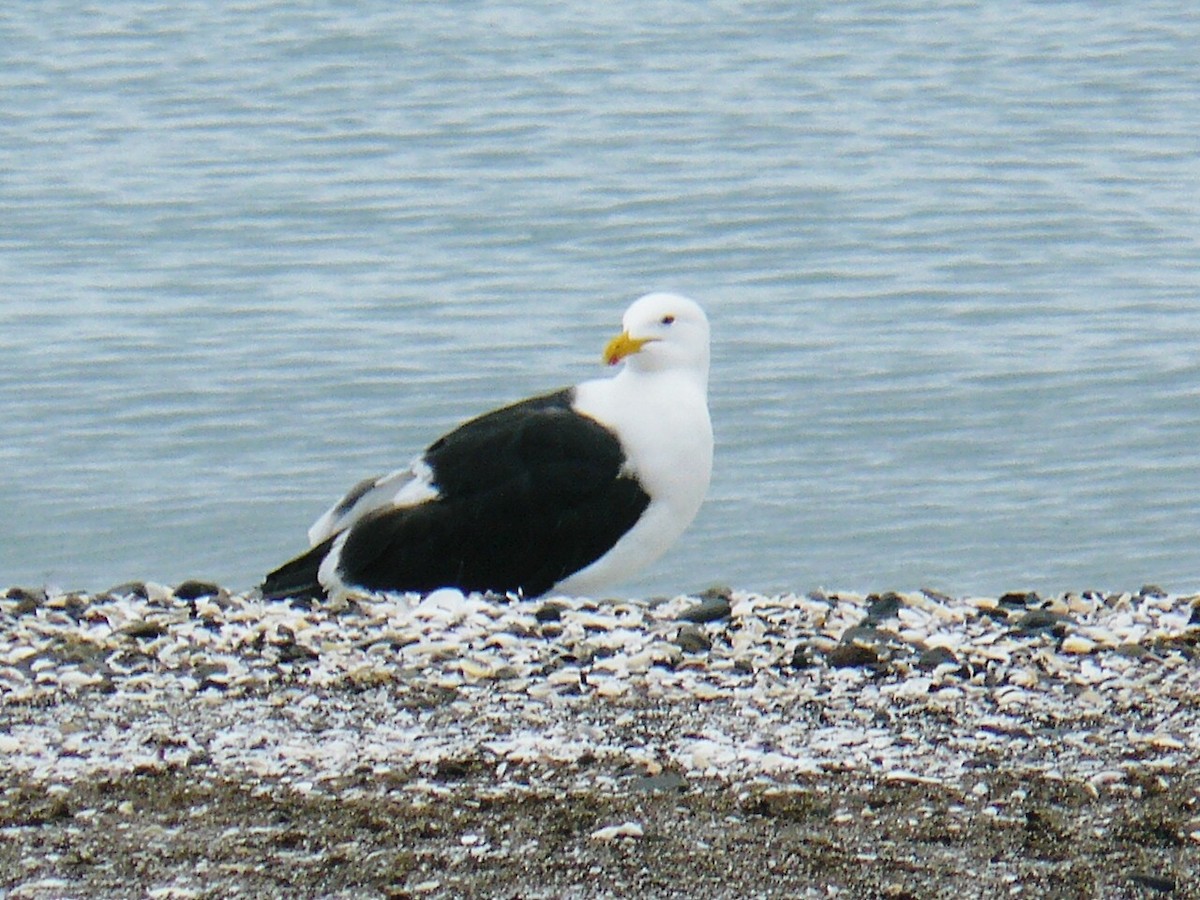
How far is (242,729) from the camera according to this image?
6633mm

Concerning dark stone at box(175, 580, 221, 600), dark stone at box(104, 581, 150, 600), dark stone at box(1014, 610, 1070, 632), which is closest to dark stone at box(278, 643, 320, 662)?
dark stone at box(175, 580, 221, 600)

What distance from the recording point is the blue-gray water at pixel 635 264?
43.0 feet

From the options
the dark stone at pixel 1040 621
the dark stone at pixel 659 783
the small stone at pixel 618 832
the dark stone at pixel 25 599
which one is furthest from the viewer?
the dark stone at pixel 25 599

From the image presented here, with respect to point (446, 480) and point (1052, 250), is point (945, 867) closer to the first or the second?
point (446, 480)

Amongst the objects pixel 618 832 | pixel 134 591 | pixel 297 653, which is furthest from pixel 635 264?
pixel 618 832

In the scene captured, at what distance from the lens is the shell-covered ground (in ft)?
18.3

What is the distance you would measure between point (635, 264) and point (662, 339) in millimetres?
8455

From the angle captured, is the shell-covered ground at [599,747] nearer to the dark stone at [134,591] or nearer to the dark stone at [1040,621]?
the dark stone at [1040,621]

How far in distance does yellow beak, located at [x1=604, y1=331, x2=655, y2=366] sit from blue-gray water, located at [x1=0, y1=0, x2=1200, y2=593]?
3204 mm

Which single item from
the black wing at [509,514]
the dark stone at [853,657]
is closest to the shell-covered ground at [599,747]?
the dark stone at [853,657]

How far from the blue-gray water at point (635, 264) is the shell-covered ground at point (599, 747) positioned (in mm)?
4412

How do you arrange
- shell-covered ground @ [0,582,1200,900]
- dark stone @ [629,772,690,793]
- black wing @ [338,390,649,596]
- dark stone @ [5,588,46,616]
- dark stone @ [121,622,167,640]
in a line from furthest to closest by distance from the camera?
black wing @ [338,390,649,596] < dark stone @ [5,588,46,616] < dark stone @ [121,622,167,640] < dark stone @ [629,772,690,793] < shell-covered ground @ [0,582,1200,900]

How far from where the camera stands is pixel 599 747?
6.47m

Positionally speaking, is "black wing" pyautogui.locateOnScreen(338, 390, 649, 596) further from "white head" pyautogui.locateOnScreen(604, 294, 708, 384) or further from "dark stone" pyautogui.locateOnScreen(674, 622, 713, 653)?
"dark stone" pyautogui.locateOnScreen(674, 622, 713, 653)
